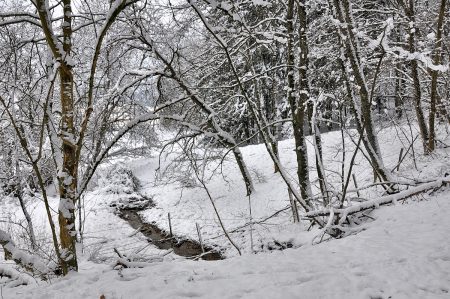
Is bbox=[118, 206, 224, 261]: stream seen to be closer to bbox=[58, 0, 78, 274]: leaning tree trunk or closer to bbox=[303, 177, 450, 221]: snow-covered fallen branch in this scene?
bbox=[58, 0, 78, 274]: leaning tree trunk

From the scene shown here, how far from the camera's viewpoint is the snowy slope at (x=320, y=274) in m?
2.67

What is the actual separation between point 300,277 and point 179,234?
11.3 metres

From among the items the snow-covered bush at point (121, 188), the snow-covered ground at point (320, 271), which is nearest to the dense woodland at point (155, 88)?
the snow-covered ground at point (320, 271)

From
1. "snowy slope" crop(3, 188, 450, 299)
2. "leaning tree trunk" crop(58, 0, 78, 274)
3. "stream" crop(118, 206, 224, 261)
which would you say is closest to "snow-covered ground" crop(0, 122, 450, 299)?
"snowy slope" crop(3, 188, 450, 299)

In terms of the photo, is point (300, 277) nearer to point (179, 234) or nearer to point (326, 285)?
point (326, 285)

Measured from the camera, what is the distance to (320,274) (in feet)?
9.67

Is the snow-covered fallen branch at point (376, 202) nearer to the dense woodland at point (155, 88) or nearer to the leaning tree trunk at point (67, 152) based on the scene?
the dense woodland at point (155, 88)

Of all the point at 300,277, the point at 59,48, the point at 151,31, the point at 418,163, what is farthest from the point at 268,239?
the point at 418,163

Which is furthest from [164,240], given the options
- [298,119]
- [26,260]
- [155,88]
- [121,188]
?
[121,188]

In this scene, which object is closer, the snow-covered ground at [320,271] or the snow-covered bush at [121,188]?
the snow-covered ground at [320,271]

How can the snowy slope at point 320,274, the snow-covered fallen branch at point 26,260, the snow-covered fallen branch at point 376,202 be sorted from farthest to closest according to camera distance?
1. the snow-covered fallen branch at point 376,202
2. the snow-covered fallen branch at point 26,260
3. the snowy slope at point 320,274

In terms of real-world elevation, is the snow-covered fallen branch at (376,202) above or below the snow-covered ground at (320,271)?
above

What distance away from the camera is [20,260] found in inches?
155

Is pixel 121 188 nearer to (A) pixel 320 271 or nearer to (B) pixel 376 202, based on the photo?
(B) pixel 376 202
